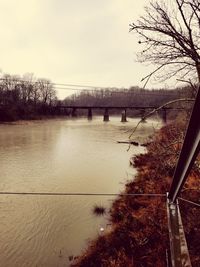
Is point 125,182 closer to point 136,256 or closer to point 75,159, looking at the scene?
point 75,159

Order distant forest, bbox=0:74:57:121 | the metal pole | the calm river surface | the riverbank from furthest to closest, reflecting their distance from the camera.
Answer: distant forest, bbox=0:74:57:121, the calm river surface, the riverbank, the metal pole

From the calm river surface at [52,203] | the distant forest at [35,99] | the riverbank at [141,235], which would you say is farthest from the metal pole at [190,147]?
the distant forest at [35,99]

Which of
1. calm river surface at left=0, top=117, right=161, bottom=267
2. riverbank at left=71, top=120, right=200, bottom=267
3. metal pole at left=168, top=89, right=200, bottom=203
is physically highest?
metal pole at left=168, top=89, right=200, bottom=203

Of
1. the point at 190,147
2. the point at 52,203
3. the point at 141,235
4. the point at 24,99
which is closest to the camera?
the point at 190,147

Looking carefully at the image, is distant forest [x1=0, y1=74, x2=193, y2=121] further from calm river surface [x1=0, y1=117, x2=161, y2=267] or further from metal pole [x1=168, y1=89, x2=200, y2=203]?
metal pole [x1=168, y1=89, x2=200, y2=203]

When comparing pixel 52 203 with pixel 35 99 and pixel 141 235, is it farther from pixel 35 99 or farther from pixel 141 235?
pixel 35 99

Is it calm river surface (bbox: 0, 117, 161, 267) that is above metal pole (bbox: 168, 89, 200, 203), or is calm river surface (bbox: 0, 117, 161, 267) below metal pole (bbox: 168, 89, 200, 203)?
below

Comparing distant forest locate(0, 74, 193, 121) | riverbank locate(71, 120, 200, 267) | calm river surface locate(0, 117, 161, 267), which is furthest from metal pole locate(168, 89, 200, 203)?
distant forest locate(0, 74, 193, 121)

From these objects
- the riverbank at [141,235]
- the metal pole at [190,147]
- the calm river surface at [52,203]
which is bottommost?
the calm river surface at [52,203]

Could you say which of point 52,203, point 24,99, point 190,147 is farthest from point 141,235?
point 24,99

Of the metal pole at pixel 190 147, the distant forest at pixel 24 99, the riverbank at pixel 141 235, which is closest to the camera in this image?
the metal pole at pixel 190 147

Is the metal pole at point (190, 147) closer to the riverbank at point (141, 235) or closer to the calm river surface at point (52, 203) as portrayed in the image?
the riverbank at point (141, 235)

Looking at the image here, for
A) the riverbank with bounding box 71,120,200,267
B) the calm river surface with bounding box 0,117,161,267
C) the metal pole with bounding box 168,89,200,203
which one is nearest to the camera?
the metal pole with bounding box 168,89,200,203

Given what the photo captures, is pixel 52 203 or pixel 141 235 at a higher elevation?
pixel 141 235
